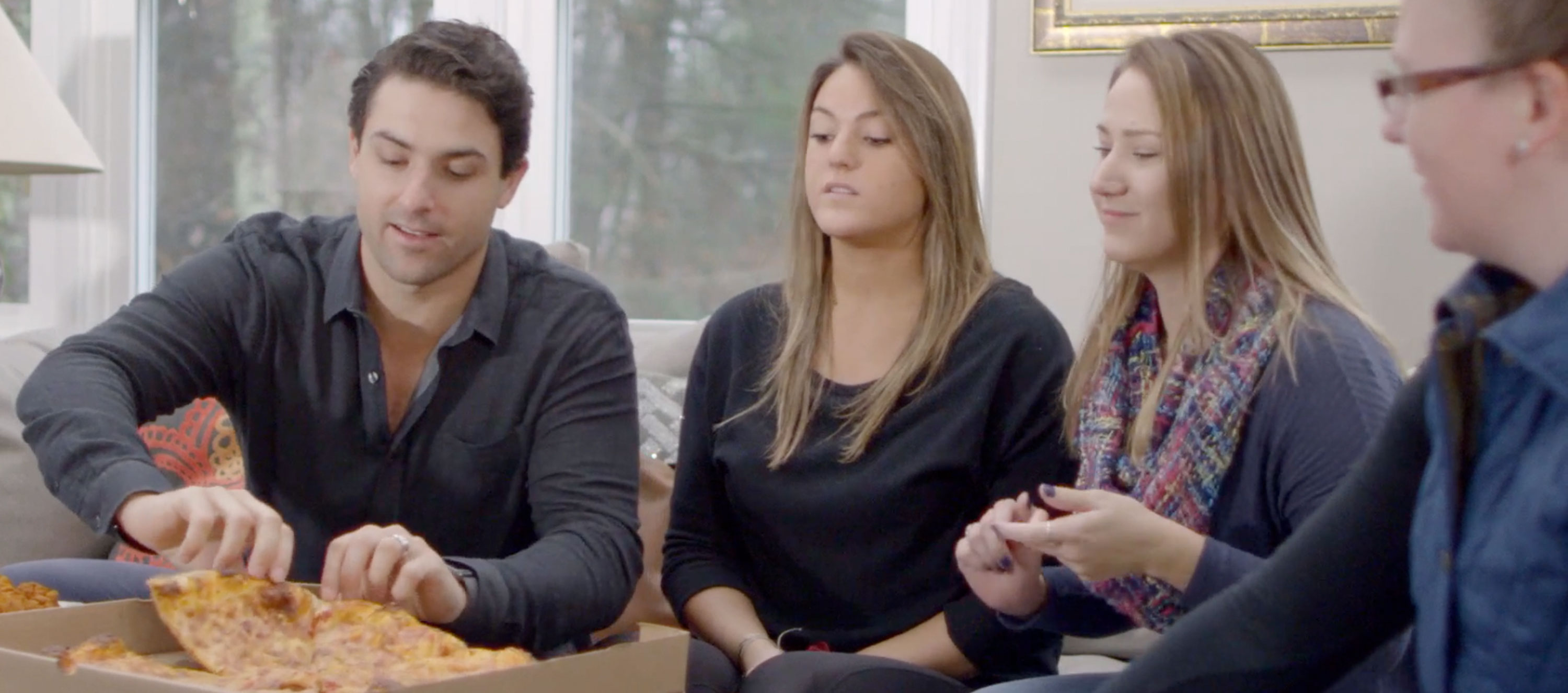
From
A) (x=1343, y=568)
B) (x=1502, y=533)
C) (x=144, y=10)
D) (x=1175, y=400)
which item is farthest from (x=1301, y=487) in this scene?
(x=144, y=10)

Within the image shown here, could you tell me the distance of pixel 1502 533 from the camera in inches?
31.3

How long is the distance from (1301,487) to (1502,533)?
2.05 feet

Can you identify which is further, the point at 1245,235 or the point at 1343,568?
the point at 1245,235

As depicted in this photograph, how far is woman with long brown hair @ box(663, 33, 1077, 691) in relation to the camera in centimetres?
178

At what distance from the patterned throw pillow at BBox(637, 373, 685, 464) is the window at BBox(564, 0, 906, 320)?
1.81 ft

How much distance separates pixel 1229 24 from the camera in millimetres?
2363

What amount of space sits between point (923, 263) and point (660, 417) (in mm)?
567

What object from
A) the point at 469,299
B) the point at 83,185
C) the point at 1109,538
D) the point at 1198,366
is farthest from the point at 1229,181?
the point at 83,185

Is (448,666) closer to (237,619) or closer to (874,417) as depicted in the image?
(237,619)

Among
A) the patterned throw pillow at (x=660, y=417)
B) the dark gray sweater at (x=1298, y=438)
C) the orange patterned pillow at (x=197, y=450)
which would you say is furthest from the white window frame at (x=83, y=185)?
the dark gray sweater at (x=1298, y=438)

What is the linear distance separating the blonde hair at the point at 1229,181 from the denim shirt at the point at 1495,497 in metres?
0.67

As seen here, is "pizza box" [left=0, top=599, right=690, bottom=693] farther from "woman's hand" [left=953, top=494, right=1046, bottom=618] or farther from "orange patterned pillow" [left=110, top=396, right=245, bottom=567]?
"orange patterned pillow" [left=110, top=396, right=245, bottom=567]

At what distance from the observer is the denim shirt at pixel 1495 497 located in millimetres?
768

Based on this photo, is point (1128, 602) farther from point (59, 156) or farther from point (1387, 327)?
point (59, 156)
